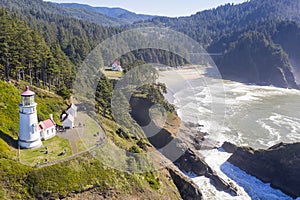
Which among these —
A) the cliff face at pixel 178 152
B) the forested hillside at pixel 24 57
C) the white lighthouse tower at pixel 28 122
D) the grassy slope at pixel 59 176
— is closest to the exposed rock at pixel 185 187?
the cliff face at pixel 178 152

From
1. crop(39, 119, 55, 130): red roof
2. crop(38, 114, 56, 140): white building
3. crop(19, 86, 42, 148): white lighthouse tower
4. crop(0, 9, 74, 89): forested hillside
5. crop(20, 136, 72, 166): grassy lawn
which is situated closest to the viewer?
crop(20, 136, 72, 166): grassy lawn

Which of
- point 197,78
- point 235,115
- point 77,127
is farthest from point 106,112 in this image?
point 197,78

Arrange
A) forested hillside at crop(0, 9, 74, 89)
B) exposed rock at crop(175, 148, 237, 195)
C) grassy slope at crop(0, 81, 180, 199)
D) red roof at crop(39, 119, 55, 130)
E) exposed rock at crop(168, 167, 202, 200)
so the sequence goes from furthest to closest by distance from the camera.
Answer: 1. forested hillside at crop(0, 9, 74, 89)
2. exposed rock at crop(175, 148, 237, 195)
3. exposed rock at crop(168, 167, 202, 200)
4. red roof at crop(39, 119, 55, 130)
5. grassy slope at crop(0, 81, 180, 199)

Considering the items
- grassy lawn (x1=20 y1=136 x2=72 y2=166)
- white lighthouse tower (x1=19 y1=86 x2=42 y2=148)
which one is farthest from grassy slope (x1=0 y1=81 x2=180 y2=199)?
white lighthouse tower (x1=19 y1=86 x2=42 y2=148)

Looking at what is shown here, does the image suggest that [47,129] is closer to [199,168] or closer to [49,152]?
[49,152]

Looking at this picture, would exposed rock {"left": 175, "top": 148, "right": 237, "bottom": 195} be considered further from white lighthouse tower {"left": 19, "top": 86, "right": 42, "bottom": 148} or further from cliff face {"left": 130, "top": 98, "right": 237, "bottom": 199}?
white lighthouse tower {"left": 19, "top": 86, "right": 42, "bottom": 148}

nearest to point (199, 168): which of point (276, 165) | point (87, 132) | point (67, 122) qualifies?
point (276, 165)
